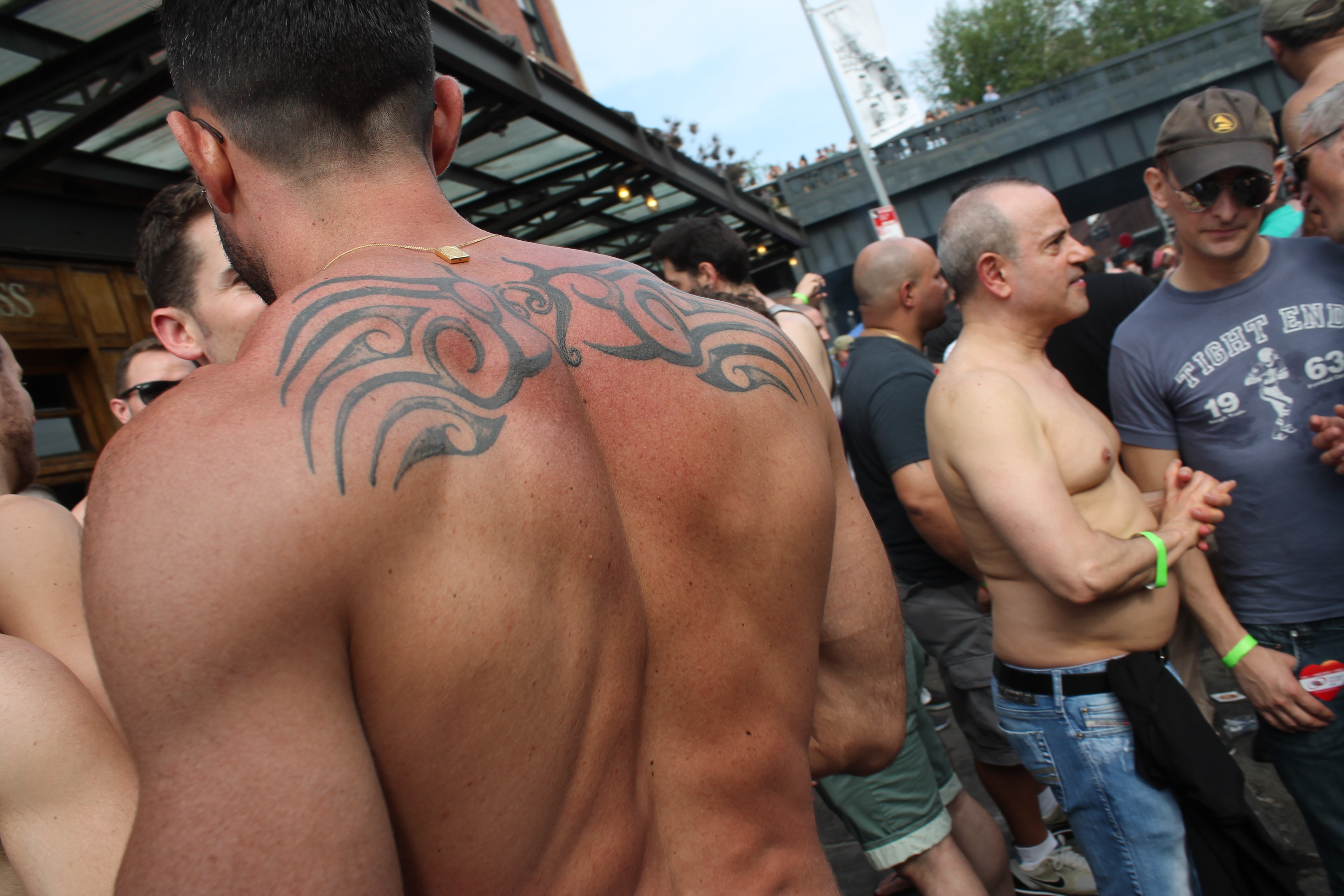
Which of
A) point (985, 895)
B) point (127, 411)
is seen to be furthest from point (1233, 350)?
point (127, 411)

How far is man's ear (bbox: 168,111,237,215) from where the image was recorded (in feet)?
3.99

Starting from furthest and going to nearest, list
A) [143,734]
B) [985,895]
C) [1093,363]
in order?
[1093,363] → [985,895] → [143,734]

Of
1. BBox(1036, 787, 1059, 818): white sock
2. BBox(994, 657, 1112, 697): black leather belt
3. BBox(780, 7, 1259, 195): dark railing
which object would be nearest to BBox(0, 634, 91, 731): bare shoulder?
BBox(994, 657, 1112, 697): black leather belt

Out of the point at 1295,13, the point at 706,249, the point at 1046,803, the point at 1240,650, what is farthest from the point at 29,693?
the point at 1295,13

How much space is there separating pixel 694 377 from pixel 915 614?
99.7 inches

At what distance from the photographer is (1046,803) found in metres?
3.62

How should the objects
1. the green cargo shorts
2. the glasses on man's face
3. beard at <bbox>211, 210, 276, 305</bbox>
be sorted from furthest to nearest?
the green cargo shorts
the glasses on man's face
beard at <bbox>211, 210, 276, 305</bbox>

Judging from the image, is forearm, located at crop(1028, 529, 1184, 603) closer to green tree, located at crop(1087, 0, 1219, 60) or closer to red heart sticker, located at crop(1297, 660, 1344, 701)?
red heart sticker, located at crop(1297, 660, 1344, 701)

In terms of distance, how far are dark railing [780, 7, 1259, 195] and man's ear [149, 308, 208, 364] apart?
1945 cm

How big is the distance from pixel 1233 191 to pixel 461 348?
2549 mm

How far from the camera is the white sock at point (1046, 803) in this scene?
358cm

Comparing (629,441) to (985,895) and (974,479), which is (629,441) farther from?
(985,895)

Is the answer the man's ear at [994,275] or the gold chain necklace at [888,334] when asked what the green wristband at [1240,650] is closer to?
the man's ear at [994,275]

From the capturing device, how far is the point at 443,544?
91 centimetres
